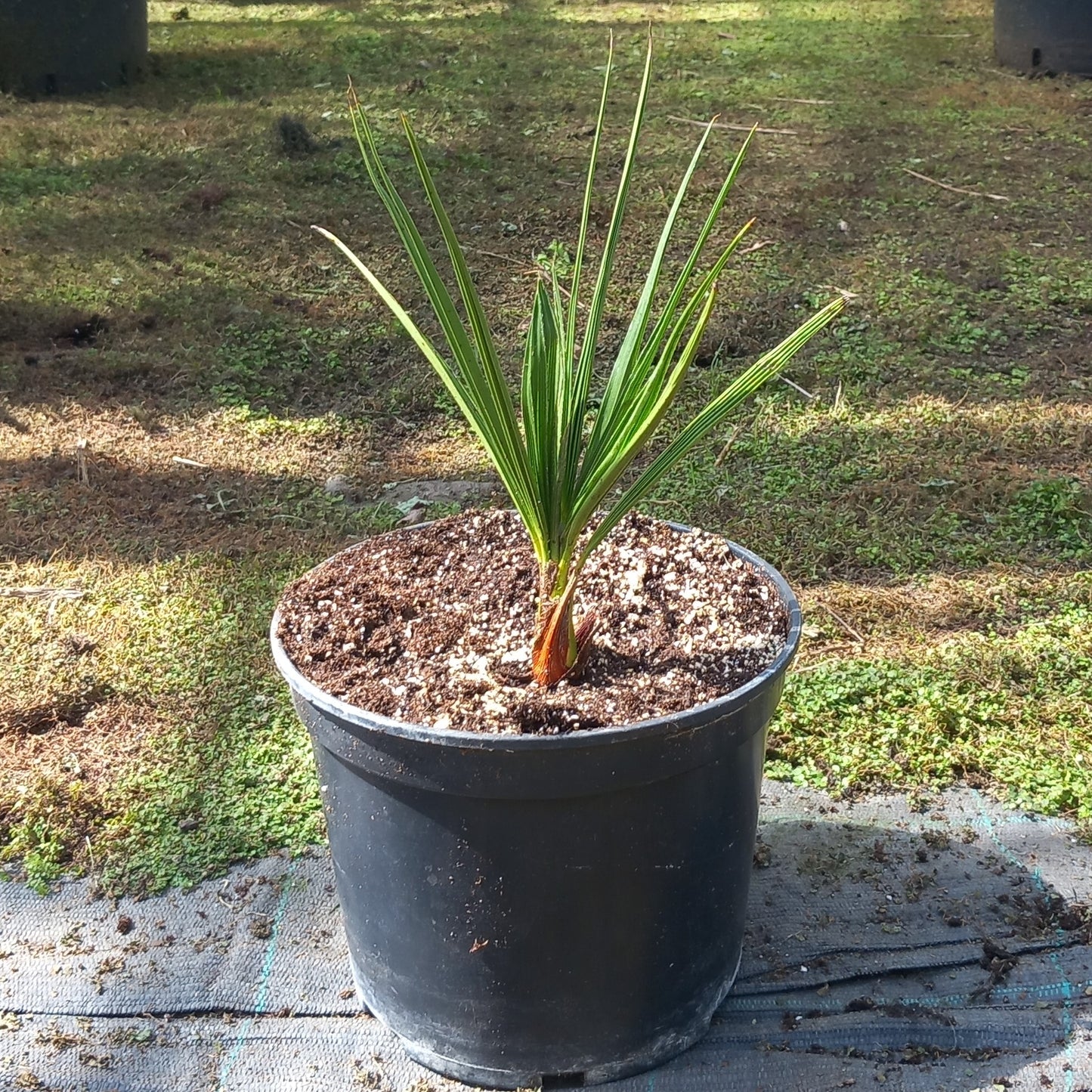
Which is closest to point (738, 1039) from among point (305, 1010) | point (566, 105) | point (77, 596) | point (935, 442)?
point (305, 1010)

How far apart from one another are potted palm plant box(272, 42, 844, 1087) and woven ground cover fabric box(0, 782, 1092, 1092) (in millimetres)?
132

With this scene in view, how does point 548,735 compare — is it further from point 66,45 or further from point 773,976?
point 66,45

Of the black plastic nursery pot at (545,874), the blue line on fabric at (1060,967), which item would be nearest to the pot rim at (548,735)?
the black plastic nursery pot at (545,874)

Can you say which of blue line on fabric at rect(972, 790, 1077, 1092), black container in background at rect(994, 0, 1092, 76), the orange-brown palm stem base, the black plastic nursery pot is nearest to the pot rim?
the black plastic nursery pot

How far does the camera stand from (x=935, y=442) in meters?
3.83

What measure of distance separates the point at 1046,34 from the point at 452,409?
4.87 metres

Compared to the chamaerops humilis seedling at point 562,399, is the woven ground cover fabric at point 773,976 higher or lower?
lower

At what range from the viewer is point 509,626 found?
1.88m

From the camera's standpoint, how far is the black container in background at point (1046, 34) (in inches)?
264

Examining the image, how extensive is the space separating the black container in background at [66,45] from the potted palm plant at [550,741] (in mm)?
6211

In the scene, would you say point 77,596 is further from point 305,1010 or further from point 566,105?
point 566,105

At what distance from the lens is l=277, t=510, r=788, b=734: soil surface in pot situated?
1.66 meters

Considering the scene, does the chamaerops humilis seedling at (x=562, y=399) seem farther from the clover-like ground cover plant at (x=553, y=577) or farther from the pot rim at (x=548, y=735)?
the pot rim at (x=548, y=735)

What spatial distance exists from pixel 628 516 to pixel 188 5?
8730mm
